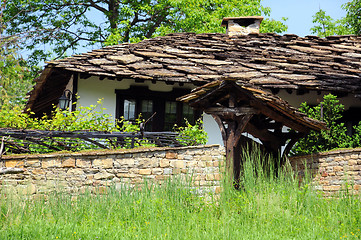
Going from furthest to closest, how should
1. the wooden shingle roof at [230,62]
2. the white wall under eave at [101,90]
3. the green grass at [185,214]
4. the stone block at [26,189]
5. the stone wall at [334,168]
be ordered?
the white wall under eave at [101,90]
the wooden shingle roof at [230,62]
the stone wall at [334,168]
the stone block at [26,189]
the green grass at [185,214]

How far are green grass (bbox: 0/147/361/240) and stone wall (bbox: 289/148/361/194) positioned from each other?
4.83 feet

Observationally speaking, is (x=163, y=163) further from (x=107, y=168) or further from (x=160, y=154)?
(x=107, y=168)

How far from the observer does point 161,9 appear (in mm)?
19344

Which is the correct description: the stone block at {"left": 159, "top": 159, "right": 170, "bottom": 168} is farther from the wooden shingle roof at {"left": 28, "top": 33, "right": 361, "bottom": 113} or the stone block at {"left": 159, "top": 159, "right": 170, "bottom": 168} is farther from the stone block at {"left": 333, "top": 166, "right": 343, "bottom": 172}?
the stone block at {"left": 333, "top": 166, "right": 343, "bottom": 172}

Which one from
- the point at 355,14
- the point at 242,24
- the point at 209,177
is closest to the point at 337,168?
the point at 209,177

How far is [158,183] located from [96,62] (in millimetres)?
4447

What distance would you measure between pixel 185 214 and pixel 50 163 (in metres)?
2.53

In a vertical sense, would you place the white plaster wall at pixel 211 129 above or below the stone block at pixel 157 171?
above

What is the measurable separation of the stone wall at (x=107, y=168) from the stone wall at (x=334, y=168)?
81.1 inches

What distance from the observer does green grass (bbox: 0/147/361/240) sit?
593 cm

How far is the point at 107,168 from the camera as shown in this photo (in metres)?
7.88

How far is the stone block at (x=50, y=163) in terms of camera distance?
7531mm

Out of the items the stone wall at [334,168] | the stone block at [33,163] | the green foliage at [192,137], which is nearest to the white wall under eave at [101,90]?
the green foliage at [192,137]

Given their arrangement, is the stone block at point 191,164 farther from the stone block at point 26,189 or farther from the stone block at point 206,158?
the stone block at point 26,189
